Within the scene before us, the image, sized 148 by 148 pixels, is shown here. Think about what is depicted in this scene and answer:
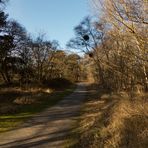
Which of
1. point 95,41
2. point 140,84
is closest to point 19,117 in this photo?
point 140,84

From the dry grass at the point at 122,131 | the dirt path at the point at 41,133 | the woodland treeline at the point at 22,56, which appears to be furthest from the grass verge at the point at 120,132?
the woodland treeline at the point at 22,56

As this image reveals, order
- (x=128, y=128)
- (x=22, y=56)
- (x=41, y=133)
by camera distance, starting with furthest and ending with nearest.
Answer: (x=22, y=56) → (x=41, y=133) → (x=128, y=128)

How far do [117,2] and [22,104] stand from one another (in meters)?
15.1

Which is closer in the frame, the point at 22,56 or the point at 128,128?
the point at 128,128

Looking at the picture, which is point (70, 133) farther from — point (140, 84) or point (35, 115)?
point (140, 84)

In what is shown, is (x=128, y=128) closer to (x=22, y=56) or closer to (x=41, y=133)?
(x=41, y=133)

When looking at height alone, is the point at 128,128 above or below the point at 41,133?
above

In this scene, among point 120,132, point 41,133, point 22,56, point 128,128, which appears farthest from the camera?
point 22,56

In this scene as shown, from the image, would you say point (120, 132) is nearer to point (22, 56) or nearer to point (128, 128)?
point (128, 128)

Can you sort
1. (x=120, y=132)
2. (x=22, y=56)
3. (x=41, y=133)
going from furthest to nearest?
(x=22, y=56)
(x=41, y=133)
(x=120, y=132)

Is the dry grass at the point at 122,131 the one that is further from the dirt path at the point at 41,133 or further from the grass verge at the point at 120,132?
the dirt path at the point at 41,133

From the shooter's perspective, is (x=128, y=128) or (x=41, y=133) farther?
(x=41, y=133)

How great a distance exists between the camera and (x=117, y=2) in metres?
15.8

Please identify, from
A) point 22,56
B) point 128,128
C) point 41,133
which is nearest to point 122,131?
point 128,128
